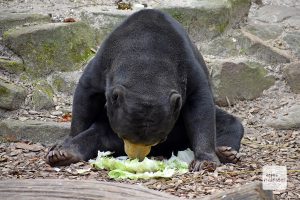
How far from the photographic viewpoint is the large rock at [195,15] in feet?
24.5

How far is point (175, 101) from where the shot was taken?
213 inches

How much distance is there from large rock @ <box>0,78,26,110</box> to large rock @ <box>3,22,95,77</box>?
342 mm

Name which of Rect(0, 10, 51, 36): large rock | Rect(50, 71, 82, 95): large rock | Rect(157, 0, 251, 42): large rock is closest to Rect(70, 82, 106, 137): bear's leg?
Rect(50, 71, 82, 95): large rock

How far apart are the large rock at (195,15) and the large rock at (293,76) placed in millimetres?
818

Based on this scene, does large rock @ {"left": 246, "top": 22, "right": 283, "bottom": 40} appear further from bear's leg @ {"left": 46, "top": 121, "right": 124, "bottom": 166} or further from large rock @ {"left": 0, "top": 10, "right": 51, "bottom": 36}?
bear's leg @ {"left": 46, "top": 121, "right": 124, "bottom": 166}

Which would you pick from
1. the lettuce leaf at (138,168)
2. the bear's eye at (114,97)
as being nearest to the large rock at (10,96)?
the lettuce leaf at (138,168)

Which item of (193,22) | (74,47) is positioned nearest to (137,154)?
(74,47)

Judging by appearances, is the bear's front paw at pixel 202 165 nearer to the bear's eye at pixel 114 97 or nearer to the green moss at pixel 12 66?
the bear's eye at pixel 114 97

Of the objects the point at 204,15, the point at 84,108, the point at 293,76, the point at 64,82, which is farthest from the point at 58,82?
the point at 293,76

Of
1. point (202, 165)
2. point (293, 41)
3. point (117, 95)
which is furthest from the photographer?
point (293, 41)

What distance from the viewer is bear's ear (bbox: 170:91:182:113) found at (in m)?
5.39

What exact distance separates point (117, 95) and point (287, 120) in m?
2.12

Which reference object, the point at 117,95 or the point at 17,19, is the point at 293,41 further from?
the point at 117,95

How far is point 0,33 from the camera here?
23.1ft
